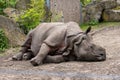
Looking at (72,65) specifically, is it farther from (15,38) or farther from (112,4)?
(112,4)

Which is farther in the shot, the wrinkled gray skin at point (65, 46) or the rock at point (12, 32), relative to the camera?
the rock at point (12, 32)

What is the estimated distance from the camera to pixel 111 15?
1481cm

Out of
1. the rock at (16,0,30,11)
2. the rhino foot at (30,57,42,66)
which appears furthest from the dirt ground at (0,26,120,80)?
the rock at (16,0,30,11)

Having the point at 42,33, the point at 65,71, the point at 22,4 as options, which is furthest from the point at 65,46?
the point at 22,4

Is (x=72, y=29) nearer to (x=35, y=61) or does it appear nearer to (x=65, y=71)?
(x=35, y=61)

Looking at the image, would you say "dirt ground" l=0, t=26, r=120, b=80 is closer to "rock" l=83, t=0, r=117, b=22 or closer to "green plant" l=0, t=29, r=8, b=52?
"green plant" l=0, t=29, r=8, b=52

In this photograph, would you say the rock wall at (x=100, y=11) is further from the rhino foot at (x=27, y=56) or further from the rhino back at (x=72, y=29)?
the rhino back at (x=72, y=29)

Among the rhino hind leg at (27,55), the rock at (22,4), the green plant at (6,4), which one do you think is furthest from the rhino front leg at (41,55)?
the rock at (22,4)

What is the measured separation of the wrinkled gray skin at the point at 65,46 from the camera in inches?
223

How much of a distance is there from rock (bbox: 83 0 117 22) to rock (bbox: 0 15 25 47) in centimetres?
623

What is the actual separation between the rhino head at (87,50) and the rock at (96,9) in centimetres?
925

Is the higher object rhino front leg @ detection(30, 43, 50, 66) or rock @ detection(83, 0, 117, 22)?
rhino front leg @ detection(30, 43, 50, 66)

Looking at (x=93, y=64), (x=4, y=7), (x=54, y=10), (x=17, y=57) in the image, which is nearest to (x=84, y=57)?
(x=93, y=64)

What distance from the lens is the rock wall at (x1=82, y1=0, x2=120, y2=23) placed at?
1491cm
